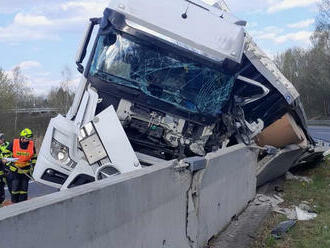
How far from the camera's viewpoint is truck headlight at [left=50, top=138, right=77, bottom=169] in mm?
6918

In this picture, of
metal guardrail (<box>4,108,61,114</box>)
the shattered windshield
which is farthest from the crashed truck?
metal guardrail (<box>4,108,61,114</box>)

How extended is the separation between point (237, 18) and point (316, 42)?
163ft

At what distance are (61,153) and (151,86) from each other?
5.36 feet

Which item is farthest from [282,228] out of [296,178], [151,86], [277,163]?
[296,178]

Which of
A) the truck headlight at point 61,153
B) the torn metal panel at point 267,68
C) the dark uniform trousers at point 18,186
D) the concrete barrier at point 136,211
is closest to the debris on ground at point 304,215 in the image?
the concrete barrier at point 136,211

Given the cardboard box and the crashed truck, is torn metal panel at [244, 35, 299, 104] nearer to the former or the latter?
the crashed truck

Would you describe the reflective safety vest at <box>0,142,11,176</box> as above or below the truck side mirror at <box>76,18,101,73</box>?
below

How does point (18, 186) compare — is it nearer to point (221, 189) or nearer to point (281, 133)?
point (221, 189)

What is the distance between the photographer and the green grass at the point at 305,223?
17.8 feet

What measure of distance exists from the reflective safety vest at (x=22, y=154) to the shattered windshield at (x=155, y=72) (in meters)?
3.33

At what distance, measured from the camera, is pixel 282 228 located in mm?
5988

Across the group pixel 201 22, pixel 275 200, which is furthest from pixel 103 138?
pixel 275 200

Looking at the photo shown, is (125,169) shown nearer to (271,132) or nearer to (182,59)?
(182,59)

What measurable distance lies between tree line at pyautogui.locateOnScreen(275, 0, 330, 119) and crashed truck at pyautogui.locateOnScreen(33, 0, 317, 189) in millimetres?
41592
